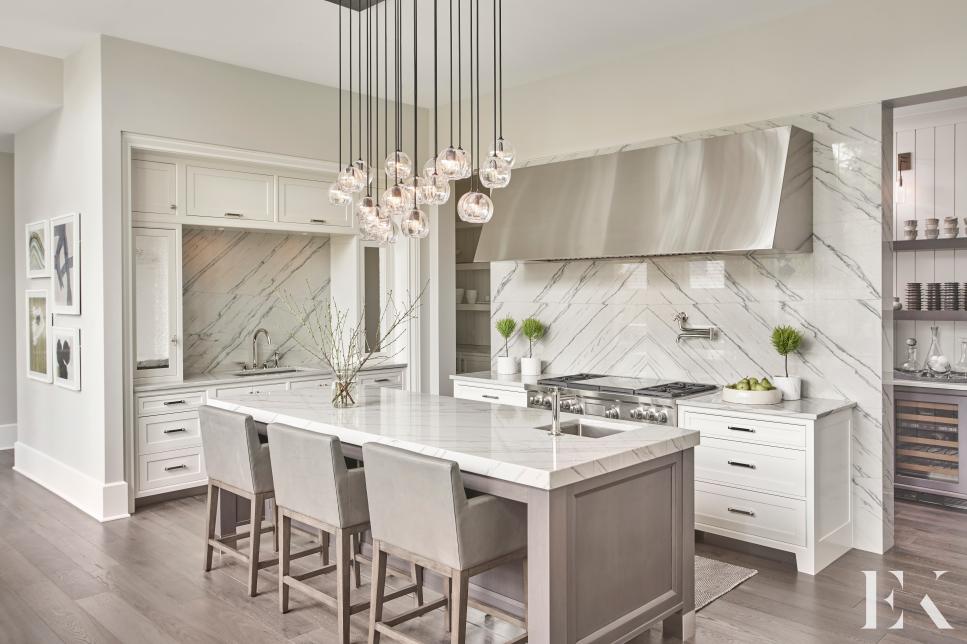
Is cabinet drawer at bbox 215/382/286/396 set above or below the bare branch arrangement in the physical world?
below

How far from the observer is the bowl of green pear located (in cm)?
392

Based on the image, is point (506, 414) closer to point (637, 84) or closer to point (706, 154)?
point (706, 154)

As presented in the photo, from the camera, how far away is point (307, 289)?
6.29 m

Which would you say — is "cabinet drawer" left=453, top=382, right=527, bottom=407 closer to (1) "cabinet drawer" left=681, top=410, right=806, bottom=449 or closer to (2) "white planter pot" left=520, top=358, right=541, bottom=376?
(2) "white planter pot" left=520, top=358, right=541, bottom=376

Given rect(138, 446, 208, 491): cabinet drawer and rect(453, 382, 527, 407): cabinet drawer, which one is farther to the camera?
rect(453, 382, 527, 407): cabinet drawer

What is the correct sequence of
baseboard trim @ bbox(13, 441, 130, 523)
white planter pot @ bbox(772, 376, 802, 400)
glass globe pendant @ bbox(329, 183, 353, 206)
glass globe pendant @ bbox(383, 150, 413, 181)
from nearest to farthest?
1. glass globe pendant @ bbox(383, 150, 413, 181)
2. glass globe pendant @ bbox(329, 183, 353, 206)
3. white planter pot @ bbox(772, 376, 802, 400)
4. baseboard trim @ bbox(13, 441, 130, 523)

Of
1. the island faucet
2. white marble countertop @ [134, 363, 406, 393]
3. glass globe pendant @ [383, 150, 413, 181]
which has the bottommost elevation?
white marble countertop @ [134, 363, 406, 393]

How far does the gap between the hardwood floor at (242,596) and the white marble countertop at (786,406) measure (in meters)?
0.77

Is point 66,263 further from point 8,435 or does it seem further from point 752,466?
point 752,466

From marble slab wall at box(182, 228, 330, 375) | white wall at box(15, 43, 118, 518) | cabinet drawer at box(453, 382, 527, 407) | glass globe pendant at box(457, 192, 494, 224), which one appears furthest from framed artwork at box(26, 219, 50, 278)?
glass globe pendant at box(457, 192, 494, 224)

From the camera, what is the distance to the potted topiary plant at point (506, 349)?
553 centimetres

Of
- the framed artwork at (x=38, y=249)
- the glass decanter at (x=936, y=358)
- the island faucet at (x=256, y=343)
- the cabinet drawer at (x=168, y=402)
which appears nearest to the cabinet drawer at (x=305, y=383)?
the island faucet at (x=256, y=343)

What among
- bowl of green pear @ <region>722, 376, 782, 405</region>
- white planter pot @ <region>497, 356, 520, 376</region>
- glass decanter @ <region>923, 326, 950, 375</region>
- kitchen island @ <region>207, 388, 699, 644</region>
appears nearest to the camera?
kitchen island @ <region>207, 388, 699, 644</region>

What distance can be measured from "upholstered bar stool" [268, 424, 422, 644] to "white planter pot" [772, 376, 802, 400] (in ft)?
7.51
